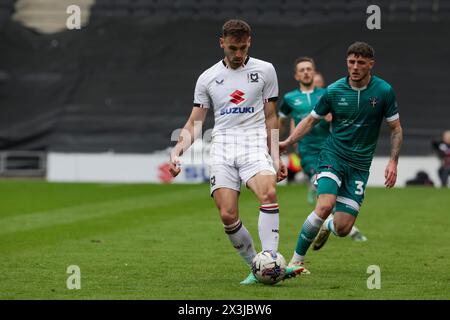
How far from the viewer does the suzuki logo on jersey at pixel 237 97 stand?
8.91 meters

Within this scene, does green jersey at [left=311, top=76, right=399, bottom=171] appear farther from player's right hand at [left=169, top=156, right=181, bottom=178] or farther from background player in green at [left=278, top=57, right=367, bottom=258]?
background player in green at [left=278, top=57, right=367, bottom=258]

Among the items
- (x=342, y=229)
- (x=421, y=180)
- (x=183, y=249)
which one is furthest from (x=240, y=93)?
(x=421, y=180)

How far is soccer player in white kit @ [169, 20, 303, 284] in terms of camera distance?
347 inches

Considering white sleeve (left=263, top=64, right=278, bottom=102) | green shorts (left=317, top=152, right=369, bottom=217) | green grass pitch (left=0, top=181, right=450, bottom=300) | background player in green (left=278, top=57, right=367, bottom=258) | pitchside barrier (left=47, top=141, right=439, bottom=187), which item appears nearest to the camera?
green grass pitch (left=0, top=181, right=450, bottom=300)

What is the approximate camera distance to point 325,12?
26.8m

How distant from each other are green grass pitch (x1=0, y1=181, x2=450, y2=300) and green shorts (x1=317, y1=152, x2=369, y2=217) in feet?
2.05

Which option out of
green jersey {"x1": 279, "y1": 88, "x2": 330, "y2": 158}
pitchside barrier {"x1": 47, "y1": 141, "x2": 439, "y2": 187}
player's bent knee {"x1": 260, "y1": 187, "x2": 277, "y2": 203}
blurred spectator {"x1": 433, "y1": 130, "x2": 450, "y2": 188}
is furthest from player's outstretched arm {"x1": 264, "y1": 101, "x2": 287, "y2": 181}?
blurred spectator {"x1": 433, "y1": 130, "x2": 450, "y2": 188}

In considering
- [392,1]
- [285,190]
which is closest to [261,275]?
[285,190]

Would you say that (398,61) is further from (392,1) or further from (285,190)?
(285,190)

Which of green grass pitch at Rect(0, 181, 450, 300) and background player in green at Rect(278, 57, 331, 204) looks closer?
green grass pitch at Rect(0, 181, 450, 300)

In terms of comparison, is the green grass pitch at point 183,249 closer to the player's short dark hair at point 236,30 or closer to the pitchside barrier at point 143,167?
the player's short dark hair at point 236,30

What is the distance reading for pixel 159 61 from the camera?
26.8 metres
